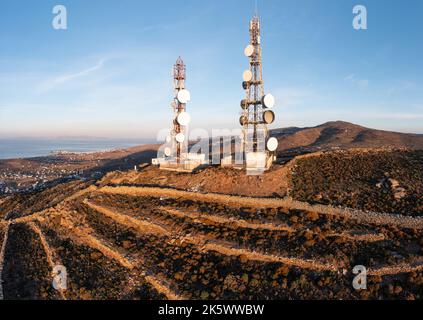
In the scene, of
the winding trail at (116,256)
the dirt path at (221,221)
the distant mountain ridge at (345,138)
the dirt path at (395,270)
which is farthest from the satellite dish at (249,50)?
the distant mountain ridge at (345,138)

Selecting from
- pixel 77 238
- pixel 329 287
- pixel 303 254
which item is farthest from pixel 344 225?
pixel 77 238

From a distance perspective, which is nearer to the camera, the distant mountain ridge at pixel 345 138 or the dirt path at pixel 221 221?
the dirt path at pixel 221 221

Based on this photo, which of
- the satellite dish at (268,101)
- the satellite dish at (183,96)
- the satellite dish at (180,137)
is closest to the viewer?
the satellite dish at (268,101)

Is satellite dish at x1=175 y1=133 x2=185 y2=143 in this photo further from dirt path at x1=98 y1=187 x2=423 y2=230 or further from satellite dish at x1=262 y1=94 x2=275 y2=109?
satellite dish at x1=262 y1=94 x2=275 y2=109

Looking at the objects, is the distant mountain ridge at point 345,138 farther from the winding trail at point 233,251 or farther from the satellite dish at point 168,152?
the winding trail at point 233,251

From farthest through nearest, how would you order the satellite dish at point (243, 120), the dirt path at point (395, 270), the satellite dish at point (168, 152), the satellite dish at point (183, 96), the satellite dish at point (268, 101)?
the satellite dish at point (168, 152) < the satellite dish at point (183, 96) < the satellite dish at point (243, 120) < the satellite dish at point (268, 101) < the dirt path at point (395, 270)

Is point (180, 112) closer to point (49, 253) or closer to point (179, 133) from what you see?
point (179, 133)
